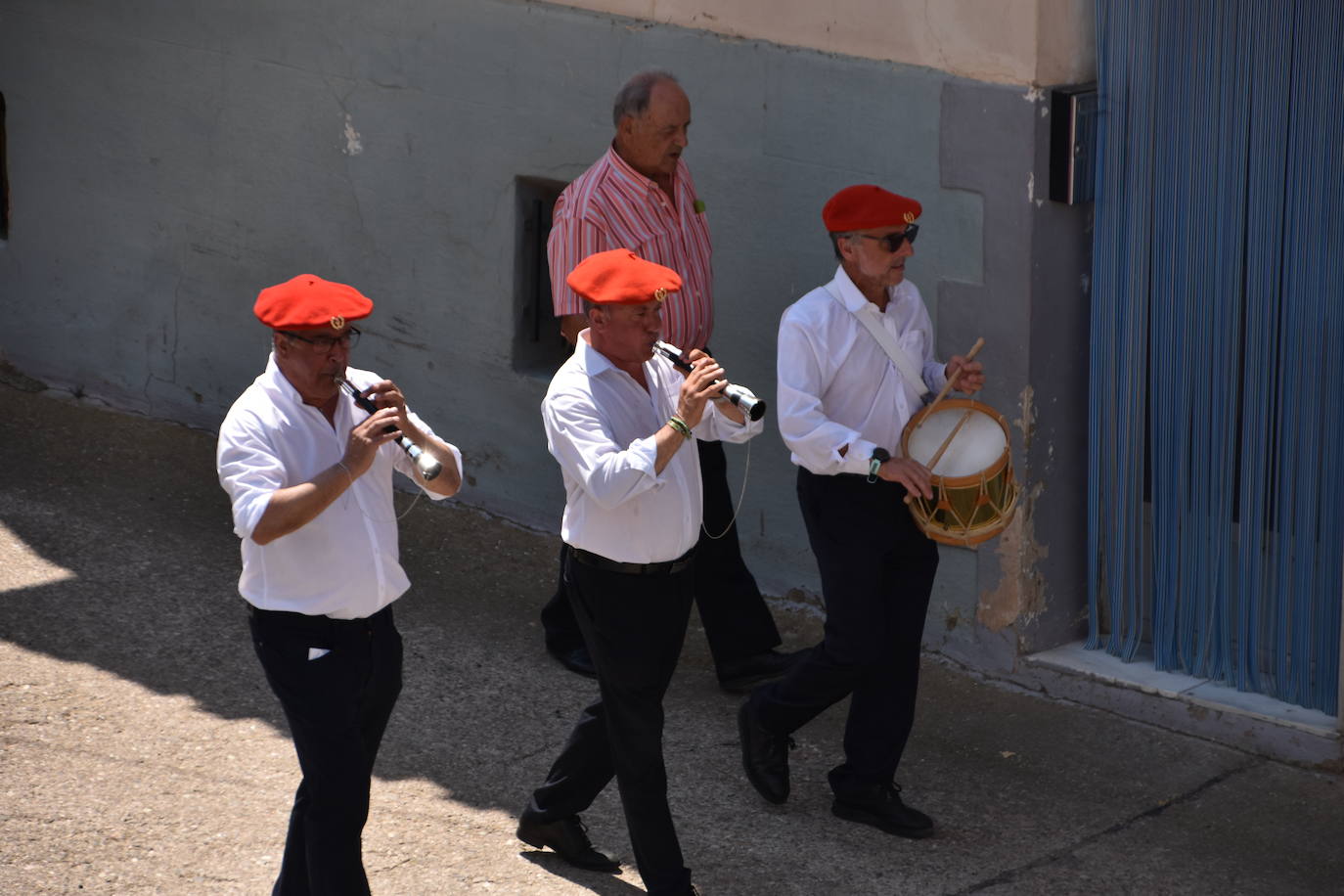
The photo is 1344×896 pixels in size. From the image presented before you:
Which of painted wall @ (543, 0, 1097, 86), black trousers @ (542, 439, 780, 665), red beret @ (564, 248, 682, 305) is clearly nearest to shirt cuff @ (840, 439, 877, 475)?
red beret @ (564, 248, 682, 305)

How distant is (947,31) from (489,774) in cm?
304

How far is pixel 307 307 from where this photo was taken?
4.37 meters

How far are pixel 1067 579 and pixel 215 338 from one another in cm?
442

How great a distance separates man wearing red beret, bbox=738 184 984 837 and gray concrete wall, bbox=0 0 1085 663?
39.8 inches

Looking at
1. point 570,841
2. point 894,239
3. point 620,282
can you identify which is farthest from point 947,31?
point 570,841

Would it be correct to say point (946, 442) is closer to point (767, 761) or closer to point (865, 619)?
point (865, 619)

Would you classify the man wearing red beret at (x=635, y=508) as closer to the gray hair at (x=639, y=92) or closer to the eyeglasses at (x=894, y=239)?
the eyeglasses at (x=894, y=239)

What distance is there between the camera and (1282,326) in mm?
5992

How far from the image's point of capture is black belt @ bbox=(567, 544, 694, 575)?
482cm

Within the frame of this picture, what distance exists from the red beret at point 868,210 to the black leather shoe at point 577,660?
Result: 6.87ft

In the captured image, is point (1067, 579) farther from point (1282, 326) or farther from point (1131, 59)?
point (1131, 59)

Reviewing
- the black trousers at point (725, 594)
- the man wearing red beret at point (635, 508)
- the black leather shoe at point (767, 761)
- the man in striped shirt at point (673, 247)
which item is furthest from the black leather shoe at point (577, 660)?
the man wearing red beret at point (635, 508)

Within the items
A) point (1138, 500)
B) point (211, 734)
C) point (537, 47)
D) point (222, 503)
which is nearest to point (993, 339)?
point (1138, 500)

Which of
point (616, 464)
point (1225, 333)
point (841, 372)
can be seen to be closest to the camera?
point (616, 464)
